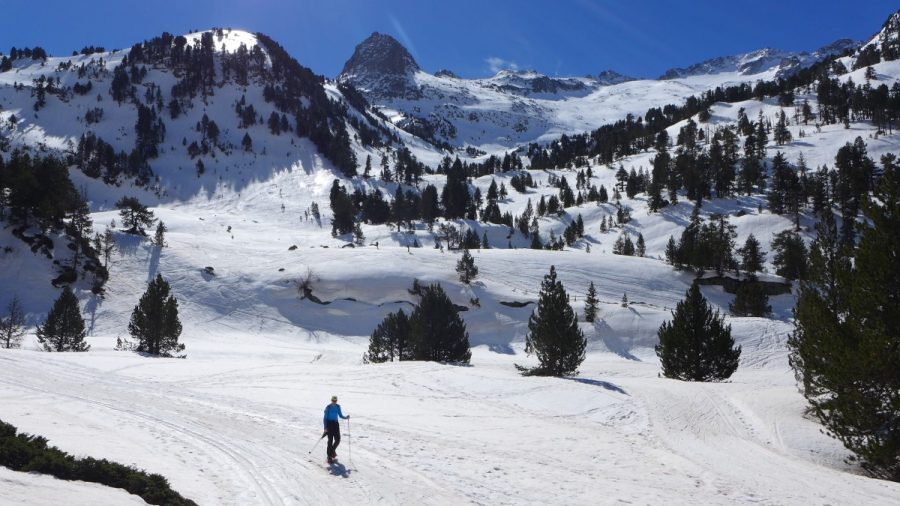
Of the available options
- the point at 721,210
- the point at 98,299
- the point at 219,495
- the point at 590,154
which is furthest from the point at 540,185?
the point at 219,495

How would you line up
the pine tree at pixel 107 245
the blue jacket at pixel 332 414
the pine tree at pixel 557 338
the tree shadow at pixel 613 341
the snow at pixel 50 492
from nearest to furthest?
1. the snow at pixel 50 492
2. the blue jacket at pixel 332 414
3. the pine tree at pixel 557 338
4. the tree shadow at pixel 613 341
5. the pine tree at pixel 107 245

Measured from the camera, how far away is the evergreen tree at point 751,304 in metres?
58.8

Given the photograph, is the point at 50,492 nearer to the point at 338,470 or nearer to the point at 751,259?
A: the point at 338,470

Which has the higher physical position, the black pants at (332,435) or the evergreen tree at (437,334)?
the black pants at (332,435)

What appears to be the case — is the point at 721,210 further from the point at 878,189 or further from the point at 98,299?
the point at 98,299

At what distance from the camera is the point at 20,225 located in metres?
61.1

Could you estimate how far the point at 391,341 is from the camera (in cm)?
4016

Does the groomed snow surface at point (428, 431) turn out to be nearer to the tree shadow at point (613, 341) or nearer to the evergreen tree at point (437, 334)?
the evergreen tree at point (437, 334)


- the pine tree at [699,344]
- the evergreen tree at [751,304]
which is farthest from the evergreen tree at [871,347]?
the evergreen tree at [751,304]

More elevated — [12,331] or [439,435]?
[439,435]

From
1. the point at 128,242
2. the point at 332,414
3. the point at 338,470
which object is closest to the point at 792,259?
the point at 332,414

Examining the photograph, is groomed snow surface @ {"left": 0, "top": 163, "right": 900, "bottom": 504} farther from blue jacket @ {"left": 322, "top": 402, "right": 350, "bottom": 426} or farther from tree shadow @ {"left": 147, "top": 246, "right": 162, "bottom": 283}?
tree shadow @ {"left": 147, "top": 246, "right": 162, "bottom": 283}

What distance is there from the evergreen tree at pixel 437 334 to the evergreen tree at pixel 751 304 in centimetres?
4158

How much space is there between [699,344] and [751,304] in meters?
37.2
